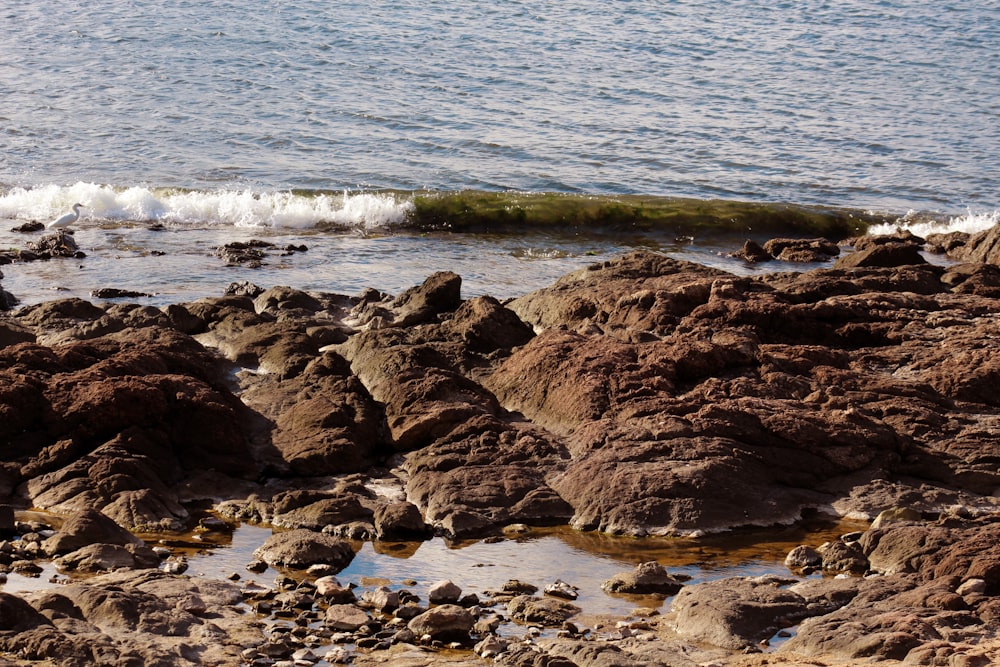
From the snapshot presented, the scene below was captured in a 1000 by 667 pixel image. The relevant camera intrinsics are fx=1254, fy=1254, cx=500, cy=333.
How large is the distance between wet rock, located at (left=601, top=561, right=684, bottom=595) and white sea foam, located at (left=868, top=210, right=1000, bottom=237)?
1228 cm

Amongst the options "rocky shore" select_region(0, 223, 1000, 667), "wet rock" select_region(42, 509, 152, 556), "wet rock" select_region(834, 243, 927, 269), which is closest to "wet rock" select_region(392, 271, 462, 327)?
"rocky shore" select_region(0, 223, 1000, 667)

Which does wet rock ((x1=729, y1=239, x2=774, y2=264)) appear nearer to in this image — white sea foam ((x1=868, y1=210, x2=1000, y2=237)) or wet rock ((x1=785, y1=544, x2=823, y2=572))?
white sea foam ((x1=868, y1=210, x2=1000, y2=237))

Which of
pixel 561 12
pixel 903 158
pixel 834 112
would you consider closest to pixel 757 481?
pixel 903 158

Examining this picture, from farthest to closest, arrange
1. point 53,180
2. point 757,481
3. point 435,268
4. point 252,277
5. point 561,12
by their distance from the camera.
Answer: point 561,12
point 53,180
point 435,268
point 252,277
point 757,481

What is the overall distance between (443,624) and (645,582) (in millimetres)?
1197

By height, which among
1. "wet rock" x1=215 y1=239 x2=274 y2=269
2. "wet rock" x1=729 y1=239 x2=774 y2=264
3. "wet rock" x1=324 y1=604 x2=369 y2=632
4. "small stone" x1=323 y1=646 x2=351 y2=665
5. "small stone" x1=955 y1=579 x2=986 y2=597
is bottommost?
"wet rock" x1=215 y1=239 x2=274 y2=269

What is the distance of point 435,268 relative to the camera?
49.5 ft

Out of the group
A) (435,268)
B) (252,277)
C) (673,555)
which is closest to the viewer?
(673,555)

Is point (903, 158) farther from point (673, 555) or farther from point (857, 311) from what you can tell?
point (673, 555)

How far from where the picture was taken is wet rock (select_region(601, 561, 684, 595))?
635 centimetres

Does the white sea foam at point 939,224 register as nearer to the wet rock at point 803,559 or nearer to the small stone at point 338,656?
the wet rock at point 803,559

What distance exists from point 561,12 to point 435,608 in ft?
92.6

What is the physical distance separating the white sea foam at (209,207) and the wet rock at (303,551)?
37.8 ft

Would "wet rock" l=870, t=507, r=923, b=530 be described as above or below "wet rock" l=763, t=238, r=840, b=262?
above
